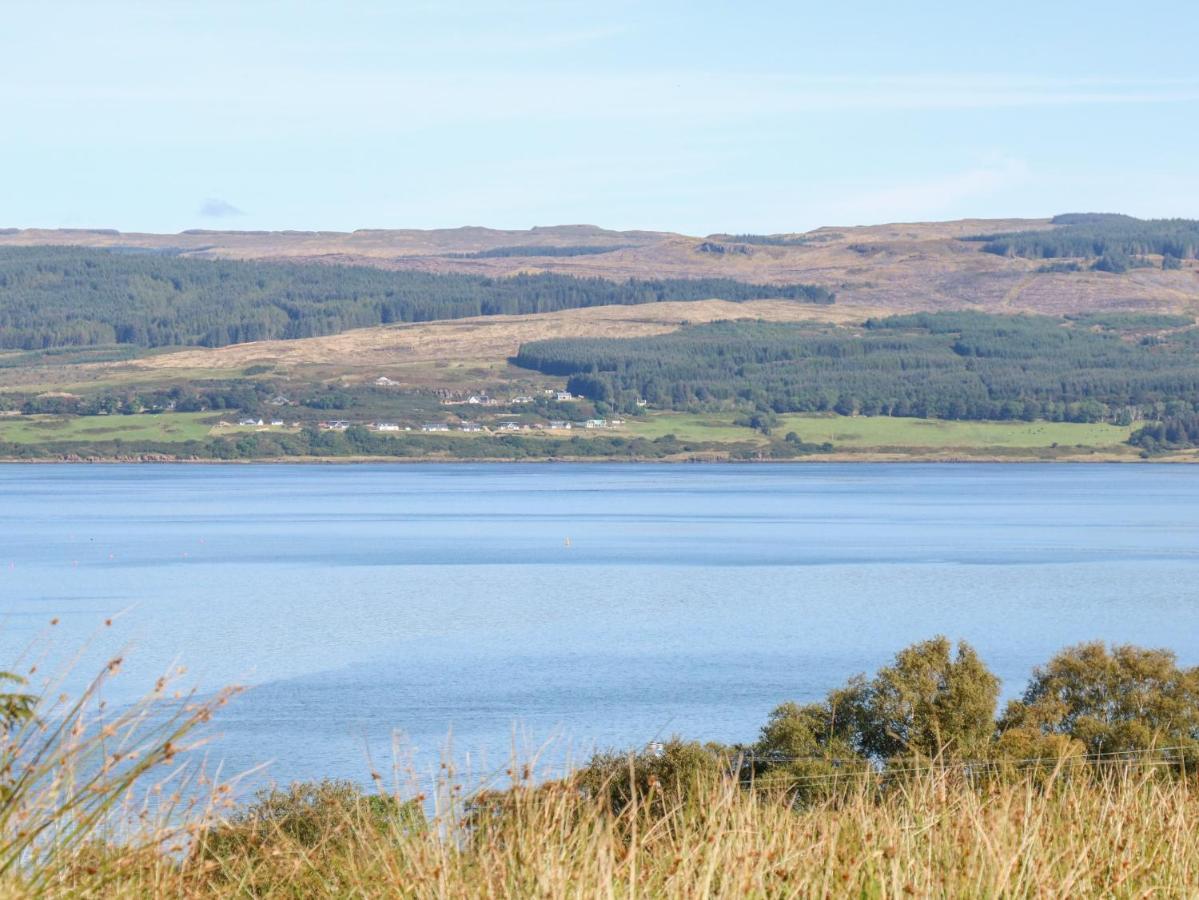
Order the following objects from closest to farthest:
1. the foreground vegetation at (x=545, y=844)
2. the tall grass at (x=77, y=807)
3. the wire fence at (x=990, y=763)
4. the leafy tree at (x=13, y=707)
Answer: the tall grass at (x=77, y=807)
the foreground vegetation at (x=545, y=844)
the leafy tree at (x=13, y=707)
the wire fence at (x=990, y=763)

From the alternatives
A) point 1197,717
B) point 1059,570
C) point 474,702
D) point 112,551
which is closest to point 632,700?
point 474,702

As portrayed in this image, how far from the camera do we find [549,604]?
276 ft

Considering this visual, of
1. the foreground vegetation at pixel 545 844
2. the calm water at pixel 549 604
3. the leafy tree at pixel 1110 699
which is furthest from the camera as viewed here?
the calm water at pixel 549 604

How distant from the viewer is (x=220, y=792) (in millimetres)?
→ 5016

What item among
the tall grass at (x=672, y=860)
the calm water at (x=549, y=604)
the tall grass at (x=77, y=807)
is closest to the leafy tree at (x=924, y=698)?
the calm water at (x=549, y=604)

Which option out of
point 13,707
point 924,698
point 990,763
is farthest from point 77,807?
point 924,698

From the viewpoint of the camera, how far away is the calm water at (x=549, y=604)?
51594 millimetres

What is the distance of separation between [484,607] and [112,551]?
41.7 metres

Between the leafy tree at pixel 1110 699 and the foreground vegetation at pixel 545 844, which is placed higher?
the foreground vegetation at pixel 545 844

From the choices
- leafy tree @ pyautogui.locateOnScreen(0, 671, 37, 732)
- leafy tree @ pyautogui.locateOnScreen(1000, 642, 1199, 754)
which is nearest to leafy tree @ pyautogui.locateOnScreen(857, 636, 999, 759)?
leafy tree @ pyautogui.locateOnScreen(1000, 642, 1199, 754)

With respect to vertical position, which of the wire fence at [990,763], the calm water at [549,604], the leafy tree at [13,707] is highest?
the leafy tree at [13,707]

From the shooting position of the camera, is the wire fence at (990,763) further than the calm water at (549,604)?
No

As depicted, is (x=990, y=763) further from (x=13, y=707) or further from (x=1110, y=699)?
(x=1110, y=699)

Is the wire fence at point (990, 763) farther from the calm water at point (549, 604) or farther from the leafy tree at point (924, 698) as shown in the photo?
the calm water at point (549, 604)
